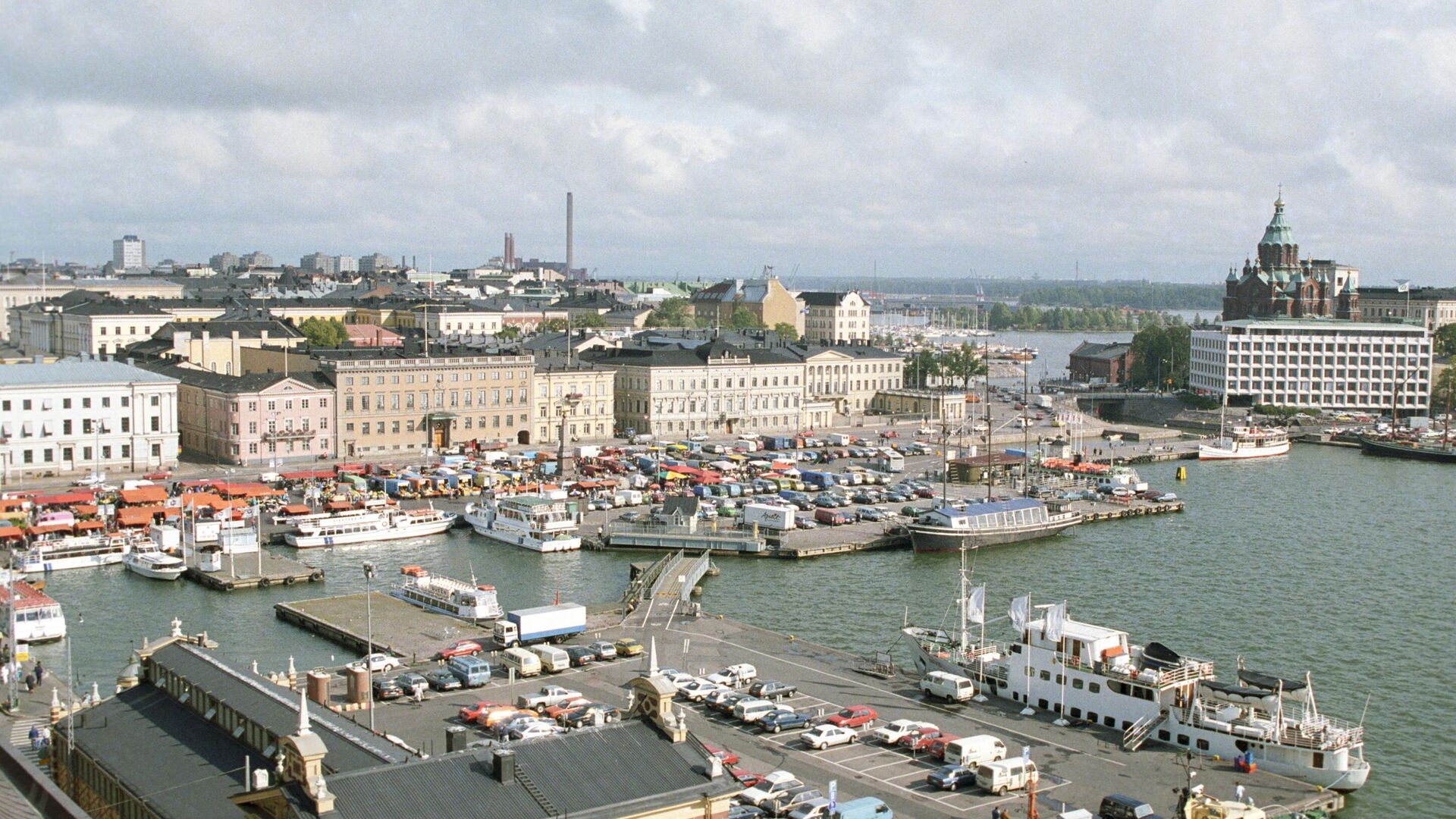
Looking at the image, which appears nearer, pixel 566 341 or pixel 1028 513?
pixel 1028 513

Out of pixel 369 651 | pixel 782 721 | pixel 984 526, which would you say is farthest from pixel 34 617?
pixel 984 526

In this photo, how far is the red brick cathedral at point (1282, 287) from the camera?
94.1m

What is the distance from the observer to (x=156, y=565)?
34.3 m

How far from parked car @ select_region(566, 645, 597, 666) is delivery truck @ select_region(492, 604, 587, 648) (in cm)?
119

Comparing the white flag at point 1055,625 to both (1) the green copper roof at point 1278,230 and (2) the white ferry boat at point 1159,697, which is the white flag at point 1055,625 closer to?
(2) the white ferry boat at point 1159,697

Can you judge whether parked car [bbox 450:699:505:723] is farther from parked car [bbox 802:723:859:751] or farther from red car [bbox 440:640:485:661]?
parked car [bbox 802:723:859:751]

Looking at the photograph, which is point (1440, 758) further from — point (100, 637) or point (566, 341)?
point (566, 341)

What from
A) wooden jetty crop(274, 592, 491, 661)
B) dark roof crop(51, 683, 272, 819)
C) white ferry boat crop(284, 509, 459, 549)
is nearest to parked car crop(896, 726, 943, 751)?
wooden jetty crop(274, 592, 491, 661)

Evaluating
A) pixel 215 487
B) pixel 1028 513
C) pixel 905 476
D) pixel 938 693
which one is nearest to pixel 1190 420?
pixel 905 476

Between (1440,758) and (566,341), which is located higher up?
(566,341)

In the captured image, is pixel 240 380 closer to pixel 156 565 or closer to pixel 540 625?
pixel 156 565

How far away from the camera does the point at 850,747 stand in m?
21.7

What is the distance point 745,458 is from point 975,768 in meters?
34.1

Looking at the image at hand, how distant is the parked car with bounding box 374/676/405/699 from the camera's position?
78.4 feet
